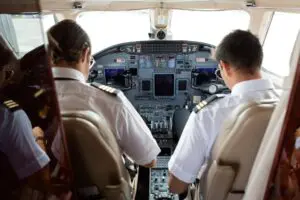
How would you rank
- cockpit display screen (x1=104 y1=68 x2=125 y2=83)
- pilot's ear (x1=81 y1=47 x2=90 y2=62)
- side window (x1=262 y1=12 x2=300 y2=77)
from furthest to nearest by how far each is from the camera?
cockpit display screen (x1=104 y1=68 x2=125 y2=83)
side window (x1=262 y1=12 x2=300 y2=77)
pilot's ear (x1=81 y1=47 x2=90 y2=62)

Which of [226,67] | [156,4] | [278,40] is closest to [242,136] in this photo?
[226,67]

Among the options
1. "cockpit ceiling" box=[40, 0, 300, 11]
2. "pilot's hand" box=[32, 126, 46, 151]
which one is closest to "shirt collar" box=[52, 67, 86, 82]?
"pilot's hand" box=[32, 126, 46, 151]

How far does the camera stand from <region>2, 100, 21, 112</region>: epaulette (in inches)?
36.7

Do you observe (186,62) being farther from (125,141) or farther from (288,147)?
(288,147)

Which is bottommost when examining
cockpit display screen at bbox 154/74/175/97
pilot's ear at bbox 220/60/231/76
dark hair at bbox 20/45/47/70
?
cockpit display screen at bbox 154/74/175/97

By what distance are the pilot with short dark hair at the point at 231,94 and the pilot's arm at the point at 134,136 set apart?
18 centimetres

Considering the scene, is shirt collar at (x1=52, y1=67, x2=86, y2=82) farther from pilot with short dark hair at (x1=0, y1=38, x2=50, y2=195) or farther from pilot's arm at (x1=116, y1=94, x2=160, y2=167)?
pilot with short dark hair at (x1=0, y1=38, x2=50, y2=195)

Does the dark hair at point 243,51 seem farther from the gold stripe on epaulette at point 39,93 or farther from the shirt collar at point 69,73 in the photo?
the gold stripe on epaulette at point 39,93

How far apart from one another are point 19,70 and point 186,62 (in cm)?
252

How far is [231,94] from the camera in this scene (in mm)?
1844

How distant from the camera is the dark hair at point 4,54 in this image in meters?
0.90

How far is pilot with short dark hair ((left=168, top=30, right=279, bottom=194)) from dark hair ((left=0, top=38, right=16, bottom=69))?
3.50 ft

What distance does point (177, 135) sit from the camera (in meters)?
3.32

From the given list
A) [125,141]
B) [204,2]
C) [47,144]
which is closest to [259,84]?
[125,141]
